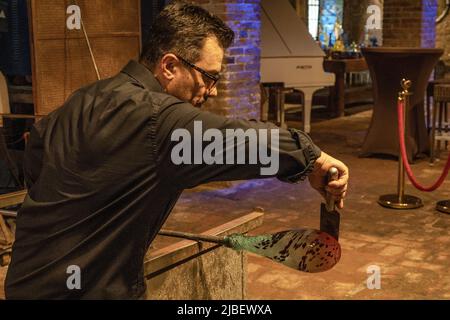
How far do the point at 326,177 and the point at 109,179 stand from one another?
1.78 feet

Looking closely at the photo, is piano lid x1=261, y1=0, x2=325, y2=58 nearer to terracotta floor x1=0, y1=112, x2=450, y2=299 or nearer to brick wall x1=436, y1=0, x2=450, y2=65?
terracotta floor x1=0, y1=112, x2=450, y2=299

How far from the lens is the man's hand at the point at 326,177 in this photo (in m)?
1.65

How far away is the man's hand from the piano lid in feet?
23.1

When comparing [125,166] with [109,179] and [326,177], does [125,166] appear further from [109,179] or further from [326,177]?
[326,177]

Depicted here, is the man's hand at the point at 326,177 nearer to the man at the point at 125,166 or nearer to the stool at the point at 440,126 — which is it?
the man at the point at 125,166

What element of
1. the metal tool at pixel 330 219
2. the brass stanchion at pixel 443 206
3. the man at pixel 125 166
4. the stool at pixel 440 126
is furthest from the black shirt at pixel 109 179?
the stool at pixel 440 126

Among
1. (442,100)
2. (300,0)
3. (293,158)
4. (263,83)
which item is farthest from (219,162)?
(300,0)

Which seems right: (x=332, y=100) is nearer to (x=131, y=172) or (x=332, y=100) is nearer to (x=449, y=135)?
(x=449, y=135)

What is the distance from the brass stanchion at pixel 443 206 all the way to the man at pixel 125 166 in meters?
3.97

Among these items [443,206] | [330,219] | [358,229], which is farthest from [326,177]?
[443,206]

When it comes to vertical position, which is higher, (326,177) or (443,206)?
(326,177)

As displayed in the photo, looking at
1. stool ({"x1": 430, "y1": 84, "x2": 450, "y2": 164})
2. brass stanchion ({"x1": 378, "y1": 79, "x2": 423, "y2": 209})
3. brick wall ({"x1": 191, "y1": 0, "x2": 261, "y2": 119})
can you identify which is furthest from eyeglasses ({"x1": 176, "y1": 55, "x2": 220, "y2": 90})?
stool ({"x1": 430, "y1": 84, "x2": 450, "y2": 164})

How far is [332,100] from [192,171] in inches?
389

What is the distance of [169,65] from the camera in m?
1.71
